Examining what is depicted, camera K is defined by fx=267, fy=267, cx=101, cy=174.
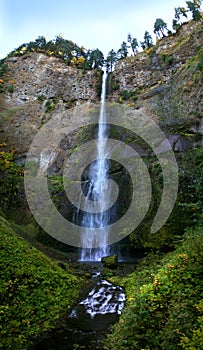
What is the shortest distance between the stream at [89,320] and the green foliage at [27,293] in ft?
0.98

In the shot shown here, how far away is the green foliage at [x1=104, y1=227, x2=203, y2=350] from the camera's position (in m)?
4.30

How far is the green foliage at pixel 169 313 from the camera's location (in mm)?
4305

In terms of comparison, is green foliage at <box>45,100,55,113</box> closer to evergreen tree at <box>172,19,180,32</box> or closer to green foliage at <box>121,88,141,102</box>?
green foliage at <box>121,88,141,102</box>

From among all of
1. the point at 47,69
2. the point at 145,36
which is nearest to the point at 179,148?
the point at 47,69

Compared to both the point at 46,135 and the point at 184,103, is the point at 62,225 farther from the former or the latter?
the point at 46,135

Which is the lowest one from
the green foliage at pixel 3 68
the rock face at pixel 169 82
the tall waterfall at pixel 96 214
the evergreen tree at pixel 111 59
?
the tall waterfall at pixel 96 214

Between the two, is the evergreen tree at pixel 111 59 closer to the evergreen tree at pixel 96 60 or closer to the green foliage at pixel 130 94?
the evergreen tree at pixel 96 60

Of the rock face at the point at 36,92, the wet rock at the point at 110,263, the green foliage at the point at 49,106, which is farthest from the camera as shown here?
the green foliage at the point at 49,106

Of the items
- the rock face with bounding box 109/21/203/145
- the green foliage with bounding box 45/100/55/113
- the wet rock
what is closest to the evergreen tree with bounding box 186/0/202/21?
the rock face with bounding box 109/21/203/145

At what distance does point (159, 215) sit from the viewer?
12469mm

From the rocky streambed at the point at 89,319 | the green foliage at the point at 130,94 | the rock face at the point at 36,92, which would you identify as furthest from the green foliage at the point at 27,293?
the green foliage at the point at 130,94

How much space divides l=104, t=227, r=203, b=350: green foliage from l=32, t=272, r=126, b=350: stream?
0.49 meters

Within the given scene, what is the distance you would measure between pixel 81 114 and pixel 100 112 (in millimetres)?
2381

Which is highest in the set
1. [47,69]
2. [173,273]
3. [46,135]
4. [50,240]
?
[47,69]
